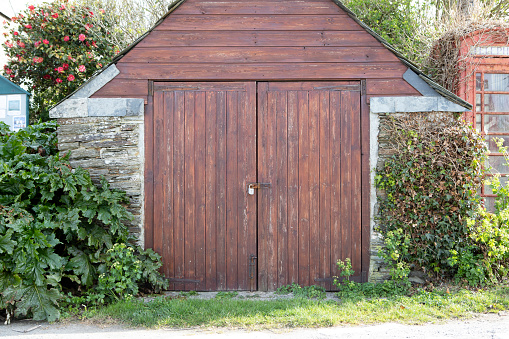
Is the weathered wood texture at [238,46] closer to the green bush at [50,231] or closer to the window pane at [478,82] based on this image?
the green bush at [50,231]

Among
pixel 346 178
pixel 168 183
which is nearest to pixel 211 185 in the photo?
pixel 168 183

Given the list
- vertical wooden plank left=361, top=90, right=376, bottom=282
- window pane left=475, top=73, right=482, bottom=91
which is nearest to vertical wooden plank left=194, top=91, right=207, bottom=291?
vertical wooden plank left=361, top=90, right=376, bottom=282

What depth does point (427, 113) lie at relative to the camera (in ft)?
16.2

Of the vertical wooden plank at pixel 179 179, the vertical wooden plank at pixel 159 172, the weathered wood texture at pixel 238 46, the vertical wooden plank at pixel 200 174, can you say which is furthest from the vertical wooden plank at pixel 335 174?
the vertical wooden plank at pixel 159 172

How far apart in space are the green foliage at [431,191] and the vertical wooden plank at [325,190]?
64 centimetres

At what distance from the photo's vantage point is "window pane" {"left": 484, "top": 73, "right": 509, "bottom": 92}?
5.99m

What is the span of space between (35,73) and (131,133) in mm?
4321

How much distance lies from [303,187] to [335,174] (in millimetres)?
432

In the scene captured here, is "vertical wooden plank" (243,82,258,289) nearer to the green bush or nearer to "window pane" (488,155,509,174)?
the green bush

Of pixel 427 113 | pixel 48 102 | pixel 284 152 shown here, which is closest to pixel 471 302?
pixel 427 113

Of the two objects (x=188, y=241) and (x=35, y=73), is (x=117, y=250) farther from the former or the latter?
(x=35, y=73)

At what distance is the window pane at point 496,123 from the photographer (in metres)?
5.95

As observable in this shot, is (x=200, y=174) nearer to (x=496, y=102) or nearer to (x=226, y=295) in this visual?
(x=226, y=295)

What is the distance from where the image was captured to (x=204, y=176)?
5055mm
